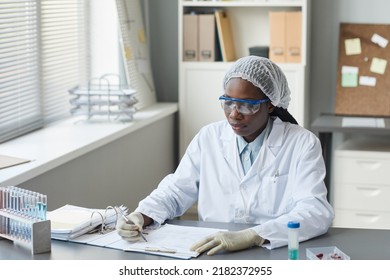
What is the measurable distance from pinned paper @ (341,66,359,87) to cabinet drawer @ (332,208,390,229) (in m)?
0.89

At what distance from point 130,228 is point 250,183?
0.54 meters

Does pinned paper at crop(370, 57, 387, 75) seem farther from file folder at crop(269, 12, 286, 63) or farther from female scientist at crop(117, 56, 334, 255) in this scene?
female scientist at crop(117, 56, 334, 255)

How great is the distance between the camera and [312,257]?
2285 mm

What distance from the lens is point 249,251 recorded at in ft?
7.80

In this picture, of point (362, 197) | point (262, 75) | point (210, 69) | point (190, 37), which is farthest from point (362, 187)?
point (262, 75)

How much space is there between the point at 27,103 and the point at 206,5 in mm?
1477

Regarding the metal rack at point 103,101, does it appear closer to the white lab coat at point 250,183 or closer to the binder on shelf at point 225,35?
the binder on shelf at point 225,35

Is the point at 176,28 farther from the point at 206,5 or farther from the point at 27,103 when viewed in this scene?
the point at 27,103

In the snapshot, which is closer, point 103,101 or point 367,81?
point 103,101

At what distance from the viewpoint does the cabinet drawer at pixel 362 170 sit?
4645mm

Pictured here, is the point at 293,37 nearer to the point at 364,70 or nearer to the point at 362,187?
the point at 364,70

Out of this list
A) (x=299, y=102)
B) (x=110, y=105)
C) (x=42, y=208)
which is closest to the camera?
(x=42, y=208)
